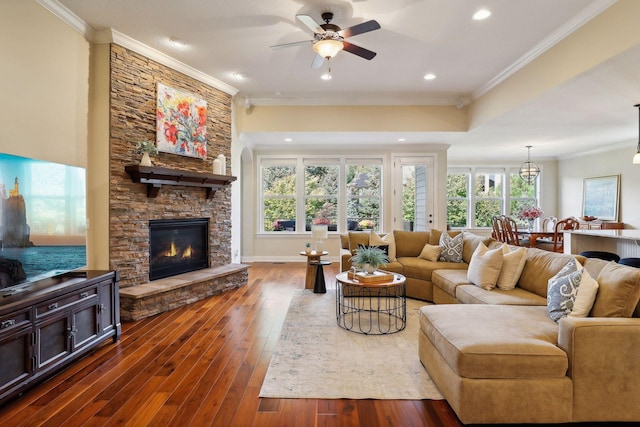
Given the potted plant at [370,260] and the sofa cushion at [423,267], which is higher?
the potted plant at [370,260]

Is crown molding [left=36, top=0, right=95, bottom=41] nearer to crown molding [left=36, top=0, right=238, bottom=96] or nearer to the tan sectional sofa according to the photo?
crown molding [left=36, top=0, right=238, bottom=96]

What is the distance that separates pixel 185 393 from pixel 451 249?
3674 mm

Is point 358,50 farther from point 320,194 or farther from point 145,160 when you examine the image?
point 320,194

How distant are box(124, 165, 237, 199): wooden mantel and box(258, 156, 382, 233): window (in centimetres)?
266

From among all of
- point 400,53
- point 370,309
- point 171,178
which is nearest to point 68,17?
point 171,178

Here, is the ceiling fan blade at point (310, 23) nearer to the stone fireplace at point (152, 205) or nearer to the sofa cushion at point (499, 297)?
the stone fireplace at point (152, 205)

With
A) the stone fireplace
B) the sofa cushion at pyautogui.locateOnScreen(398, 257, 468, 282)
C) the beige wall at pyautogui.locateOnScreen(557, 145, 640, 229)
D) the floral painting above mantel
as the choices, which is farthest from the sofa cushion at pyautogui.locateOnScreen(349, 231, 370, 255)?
the beige wall at pyautogui.locateOnScreen(557, 145, 640, 229)

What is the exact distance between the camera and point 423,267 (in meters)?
4.38

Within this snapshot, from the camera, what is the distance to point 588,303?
2.15 meters

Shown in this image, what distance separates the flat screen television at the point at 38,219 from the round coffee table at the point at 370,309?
98.1 inches

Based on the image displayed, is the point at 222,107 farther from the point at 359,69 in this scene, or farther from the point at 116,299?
the point at 116,299

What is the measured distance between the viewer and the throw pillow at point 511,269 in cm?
322

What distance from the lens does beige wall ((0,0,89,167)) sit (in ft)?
8.92

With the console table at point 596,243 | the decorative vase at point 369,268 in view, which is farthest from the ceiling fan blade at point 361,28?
the console table at point 596,243
